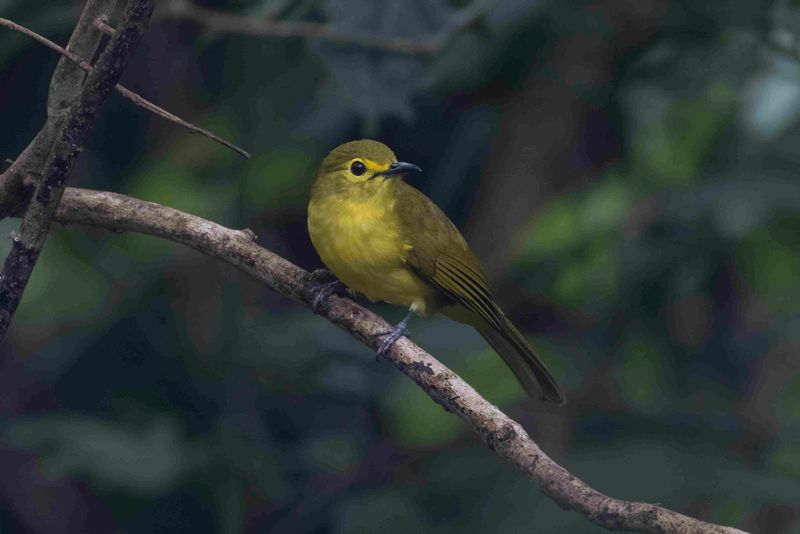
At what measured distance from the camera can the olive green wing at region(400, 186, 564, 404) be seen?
390cm

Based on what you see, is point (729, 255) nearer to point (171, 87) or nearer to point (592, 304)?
point (592, 304)

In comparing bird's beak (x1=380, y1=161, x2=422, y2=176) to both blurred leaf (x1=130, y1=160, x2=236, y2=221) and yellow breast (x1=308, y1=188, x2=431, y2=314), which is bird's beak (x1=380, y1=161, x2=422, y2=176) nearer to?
yellow breast (x1=308, y1=188, x2=431, y2=314)

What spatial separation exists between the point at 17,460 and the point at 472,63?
2.43m

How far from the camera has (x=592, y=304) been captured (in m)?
4.98

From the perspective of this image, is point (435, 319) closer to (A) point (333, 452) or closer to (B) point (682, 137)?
(A) point (333, 452)

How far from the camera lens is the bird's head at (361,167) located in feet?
13.6

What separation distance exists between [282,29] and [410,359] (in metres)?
1.83

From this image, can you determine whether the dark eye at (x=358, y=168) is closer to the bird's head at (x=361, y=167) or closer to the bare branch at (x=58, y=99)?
the bird's head at (x=361, y=167)

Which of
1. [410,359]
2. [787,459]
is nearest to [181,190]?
[410,359]

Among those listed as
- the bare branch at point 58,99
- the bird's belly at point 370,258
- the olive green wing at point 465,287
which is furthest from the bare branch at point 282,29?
the bare branch at point 58,99

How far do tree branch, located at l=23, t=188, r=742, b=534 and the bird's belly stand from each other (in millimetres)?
456

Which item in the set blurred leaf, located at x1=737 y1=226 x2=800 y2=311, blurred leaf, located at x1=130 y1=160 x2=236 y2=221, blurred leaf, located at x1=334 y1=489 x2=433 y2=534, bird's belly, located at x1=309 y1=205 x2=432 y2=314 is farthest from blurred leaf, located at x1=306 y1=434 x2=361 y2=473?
blurred leaf, located at x1=737 y1=226 x2=800 y2=311

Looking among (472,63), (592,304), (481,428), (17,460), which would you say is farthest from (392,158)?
(17,460)

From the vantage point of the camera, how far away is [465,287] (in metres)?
3.96
